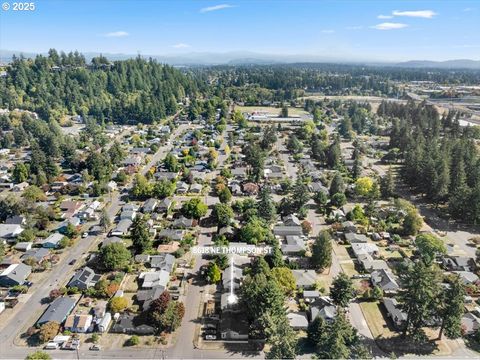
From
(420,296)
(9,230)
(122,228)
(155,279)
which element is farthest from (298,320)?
(9,230)

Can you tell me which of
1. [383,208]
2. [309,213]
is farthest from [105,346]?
[383,208]

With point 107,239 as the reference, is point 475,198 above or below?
above

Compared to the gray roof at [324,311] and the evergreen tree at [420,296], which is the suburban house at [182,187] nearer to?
the gray roof at [324,311]

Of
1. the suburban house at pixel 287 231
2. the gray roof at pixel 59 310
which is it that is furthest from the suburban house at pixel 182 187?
the gray roof at pixel 59 310

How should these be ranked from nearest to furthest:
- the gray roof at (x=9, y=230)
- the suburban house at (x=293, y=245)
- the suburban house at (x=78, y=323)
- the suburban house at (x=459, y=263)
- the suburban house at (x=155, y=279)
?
the suburban house at (x=78, y=323) < the suburban house at (x=155, y=279) < the suburban house at (x=459, y=263) < the suburban house at (x=293, y=245) < the gray roof at (x=9, y=230)

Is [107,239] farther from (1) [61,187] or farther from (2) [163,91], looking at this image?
(2) [163,91]

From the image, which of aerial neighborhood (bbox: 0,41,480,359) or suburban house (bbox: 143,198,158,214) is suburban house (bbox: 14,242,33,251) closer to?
aerial neighborhood (bbox: 0,41,480,359)
